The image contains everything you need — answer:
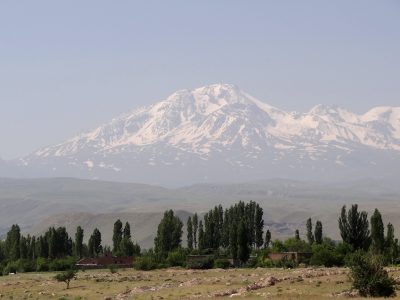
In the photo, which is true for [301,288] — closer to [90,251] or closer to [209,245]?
[209,245]

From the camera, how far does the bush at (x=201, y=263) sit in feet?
380

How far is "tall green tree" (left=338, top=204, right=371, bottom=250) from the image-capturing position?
424ft

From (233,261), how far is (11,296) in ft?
143

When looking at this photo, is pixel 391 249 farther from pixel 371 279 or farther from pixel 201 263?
pixel 371 279

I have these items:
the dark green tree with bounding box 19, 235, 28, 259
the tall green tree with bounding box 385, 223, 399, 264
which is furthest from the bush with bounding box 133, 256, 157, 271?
the dark green tree with bounding box 19, 235, 28, 259

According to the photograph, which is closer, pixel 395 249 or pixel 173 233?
pixel 395 249

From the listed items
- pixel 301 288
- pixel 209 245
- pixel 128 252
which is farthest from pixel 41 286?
pixel 209 245

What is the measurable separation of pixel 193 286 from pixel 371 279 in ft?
73.0

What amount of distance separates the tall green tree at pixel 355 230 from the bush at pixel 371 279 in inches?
2472

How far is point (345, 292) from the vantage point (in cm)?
6650

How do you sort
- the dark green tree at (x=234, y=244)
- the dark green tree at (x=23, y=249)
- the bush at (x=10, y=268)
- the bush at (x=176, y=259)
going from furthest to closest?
the dark green tree at (x=23, y=249)
the bush at (x=10, y=268)
the bush at (x=176, y=259)
the dark green tree at (x=234, y=244)

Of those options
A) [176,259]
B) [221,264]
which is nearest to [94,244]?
[176,259]

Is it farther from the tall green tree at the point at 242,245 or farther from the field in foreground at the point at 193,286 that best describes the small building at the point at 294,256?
the field in foreground at the point at 193,286

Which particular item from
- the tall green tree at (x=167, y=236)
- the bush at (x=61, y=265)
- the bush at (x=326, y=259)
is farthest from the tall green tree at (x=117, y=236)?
the bush at (x=326, y=259)
